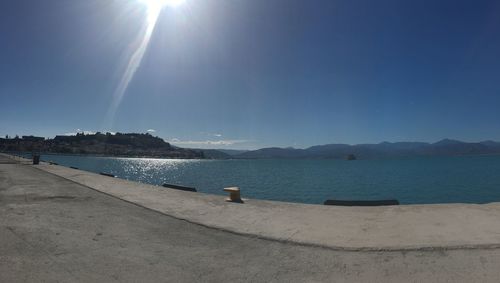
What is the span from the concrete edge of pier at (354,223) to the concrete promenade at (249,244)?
0.02m

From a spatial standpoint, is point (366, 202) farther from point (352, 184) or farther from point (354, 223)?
point (352, 184)

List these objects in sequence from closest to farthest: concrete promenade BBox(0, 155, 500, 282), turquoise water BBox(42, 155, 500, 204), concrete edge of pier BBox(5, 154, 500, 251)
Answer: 1. concrete promenade BBox(0, 155, 500, 282)
2. concrete edge of pier BBox(5, 154, 500, 251)
3. turquoise water BBox(42, 155, 500, 204)

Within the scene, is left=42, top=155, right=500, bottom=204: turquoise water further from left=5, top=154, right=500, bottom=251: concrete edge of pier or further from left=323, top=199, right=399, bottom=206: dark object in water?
left=5, top=154, right=500, bottom=251: concrete edge of pier

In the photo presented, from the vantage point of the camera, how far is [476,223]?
7.86m

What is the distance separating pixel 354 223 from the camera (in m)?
8.53

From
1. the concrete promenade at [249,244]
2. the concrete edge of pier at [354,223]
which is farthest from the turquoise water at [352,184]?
the concrete promenade at [249,244]

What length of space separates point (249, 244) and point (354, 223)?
3.06 meters

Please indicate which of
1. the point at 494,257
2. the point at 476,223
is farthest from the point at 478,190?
the point at 494,257

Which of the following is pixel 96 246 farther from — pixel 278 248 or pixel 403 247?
pixel 403 247

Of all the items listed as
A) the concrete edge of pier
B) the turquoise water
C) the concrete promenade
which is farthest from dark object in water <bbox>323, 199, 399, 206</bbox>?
the turquoise water

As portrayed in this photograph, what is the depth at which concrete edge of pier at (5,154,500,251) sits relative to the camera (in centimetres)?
667

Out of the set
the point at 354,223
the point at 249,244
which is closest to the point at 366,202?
the point at 354,223

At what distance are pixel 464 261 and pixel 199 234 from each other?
5241mm

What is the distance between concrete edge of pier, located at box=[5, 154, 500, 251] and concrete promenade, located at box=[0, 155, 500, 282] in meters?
0.02
